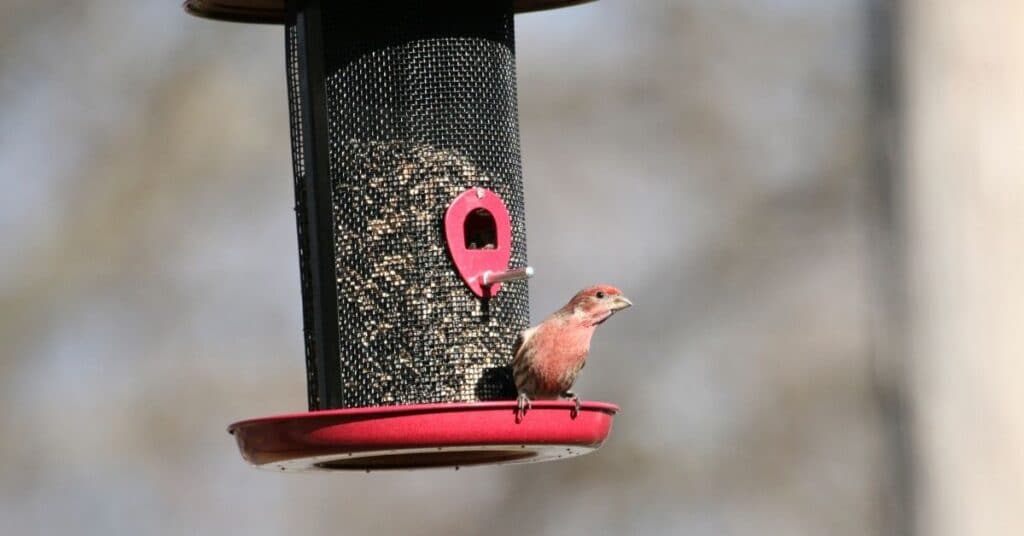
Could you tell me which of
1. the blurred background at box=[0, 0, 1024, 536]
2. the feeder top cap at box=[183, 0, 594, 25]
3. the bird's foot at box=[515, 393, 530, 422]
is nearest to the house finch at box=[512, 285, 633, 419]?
the bird's foot at box=[515, 393, 530, 422]

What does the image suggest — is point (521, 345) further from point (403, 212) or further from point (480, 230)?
point (403, 212)

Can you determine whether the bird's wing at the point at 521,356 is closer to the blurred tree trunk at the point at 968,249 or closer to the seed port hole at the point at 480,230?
the seed port hole at the point at 480,230

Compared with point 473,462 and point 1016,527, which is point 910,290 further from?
point 473,462

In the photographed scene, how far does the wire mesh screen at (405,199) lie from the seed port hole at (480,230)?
0.40 ft

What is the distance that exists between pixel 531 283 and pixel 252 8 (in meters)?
5.93

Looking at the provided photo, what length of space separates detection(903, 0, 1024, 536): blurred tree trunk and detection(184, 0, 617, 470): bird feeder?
78.3 inches

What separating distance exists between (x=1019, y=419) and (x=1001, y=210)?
3.26ft

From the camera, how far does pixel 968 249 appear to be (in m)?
9.86

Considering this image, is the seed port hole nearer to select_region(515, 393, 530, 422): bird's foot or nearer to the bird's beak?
the bird's beak

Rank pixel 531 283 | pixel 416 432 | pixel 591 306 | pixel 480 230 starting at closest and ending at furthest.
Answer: pixel 416 432 → pixel 591 306 → pixel 480 230 → pixel 531 283

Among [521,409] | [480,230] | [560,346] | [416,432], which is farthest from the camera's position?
[480,230]

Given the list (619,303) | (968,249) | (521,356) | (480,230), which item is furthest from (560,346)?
(968,249)

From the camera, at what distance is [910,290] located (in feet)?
34.0

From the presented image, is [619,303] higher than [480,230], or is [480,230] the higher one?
[480,230]
